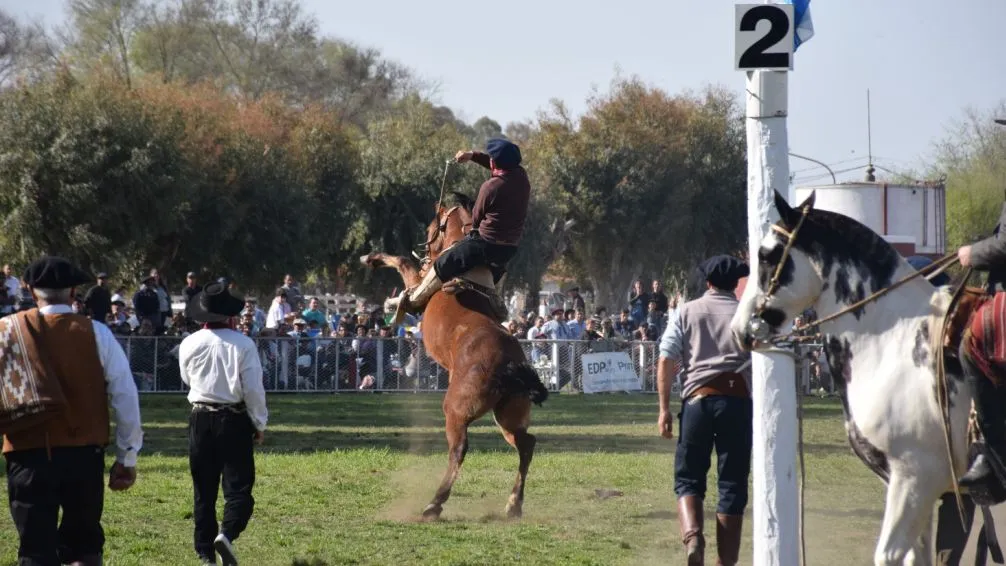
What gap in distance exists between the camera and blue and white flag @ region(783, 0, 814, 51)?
764 cm

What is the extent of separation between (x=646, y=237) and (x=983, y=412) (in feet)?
162

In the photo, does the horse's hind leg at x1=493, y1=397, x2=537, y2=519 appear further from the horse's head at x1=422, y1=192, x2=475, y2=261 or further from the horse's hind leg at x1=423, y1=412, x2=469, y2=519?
the horse's head at x1=422, y1=192, x2=475, y2=261

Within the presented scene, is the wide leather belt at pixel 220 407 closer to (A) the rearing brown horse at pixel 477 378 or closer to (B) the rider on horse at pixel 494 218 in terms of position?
(A) the rearing brown horse at pixel 477 378

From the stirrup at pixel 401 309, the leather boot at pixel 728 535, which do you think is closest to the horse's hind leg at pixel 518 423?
the stirrup at pixel 401 309

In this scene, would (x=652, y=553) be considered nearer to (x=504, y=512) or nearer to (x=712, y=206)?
(x=504, y=512)

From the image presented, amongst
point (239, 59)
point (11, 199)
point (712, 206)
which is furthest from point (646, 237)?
point (11, 199)

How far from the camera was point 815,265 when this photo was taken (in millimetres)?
7301

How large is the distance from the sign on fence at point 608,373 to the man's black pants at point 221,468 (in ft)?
63.9

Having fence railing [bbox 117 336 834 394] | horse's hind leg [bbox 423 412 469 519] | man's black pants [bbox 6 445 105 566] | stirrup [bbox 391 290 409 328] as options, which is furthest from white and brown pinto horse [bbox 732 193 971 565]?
fence railing [bbox 117 336 834 394]

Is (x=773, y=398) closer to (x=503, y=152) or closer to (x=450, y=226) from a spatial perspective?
(x=503, y=152)

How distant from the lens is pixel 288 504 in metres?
12.1

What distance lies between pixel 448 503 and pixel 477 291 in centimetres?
196

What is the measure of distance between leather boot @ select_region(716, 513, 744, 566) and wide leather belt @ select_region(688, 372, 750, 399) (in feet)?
2.69

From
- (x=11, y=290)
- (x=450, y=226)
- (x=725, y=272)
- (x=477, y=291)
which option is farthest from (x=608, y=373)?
(x=725, y=272)
